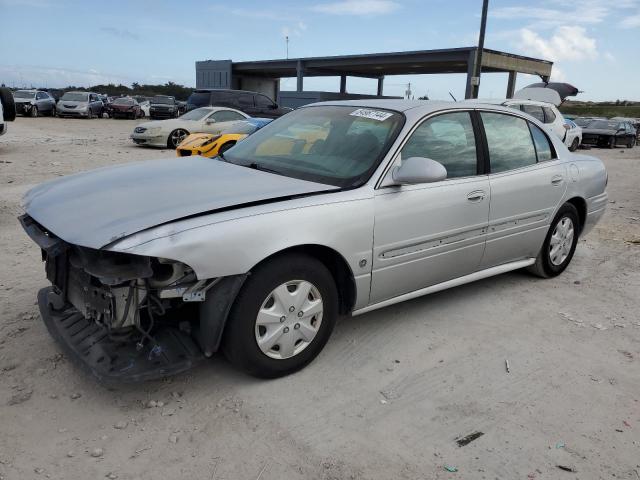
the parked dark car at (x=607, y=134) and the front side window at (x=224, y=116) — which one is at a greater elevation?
the front side window at (x=224, y=116)

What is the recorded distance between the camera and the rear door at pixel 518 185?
4.15 m

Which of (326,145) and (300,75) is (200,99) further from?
(300,75)

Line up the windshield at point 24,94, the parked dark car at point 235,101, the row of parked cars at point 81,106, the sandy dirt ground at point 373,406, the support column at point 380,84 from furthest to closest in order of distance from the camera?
the support column at point 380,84 → the windshield at point 24,94 → the row of parked cars at point 81,106 → the parked dark car at point 235,101 → the sandy dirt ground at point 373,406

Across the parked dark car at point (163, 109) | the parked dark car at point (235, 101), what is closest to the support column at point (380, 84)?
the parked dark car at point (163, 109)

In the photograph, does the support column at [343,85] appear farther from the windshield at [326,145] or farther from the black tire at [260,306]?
the black tire at [260,306]

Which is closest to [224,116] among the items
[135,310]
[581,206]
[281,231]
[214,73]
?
[581,206]

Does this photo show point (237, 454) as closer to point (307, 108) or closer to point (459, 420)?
point (459, 420)

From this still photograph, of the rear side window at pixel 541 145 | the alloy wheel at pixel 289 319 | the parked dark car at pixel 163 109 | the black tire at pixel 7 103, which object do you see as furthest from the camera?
the parked dark car at pixel 163 109

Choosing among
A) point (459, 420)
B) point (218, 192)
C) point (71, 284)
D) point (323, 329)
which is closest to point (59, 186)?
point (71, 284)

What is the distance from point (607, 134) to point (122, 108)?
1039 inches

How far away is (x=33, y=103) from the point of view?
28.4 metres

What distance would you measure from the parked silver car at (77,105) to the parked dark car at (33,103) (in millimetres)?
506

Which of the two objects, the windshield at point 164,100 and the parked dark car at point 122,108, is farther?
the parked dark car at point 122,108

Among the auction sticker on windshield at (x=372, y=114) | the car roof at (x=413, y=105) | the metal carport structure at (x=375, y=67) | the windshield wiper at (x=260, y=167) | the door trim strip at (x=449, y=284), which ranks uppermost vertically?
the metal carport structure at (x=375, y=67)
